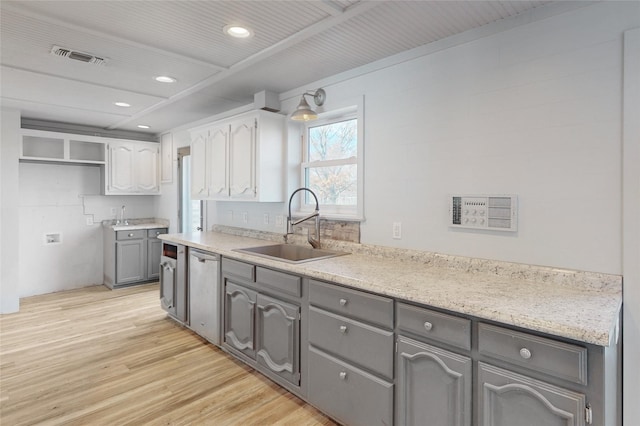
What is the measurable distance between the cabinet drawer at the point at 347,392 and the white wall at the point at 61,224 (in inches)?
181

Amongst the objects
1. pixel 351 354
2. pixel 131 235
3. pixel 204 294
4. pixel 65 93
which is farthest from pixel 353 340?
pixel 131 235

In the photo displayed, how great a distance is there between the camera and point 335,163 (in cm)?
296

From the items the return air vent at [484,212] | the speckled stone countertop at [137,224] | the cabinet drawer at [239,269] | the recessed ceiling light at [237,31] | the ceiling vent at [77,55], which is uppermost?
the ceiling vent at [77,55]

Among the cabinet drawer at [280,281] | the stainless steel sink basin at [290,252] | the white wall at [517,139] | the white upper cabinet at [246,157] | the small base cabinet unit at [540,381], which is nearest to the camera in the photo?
the small base cabinet unit at [540,381]

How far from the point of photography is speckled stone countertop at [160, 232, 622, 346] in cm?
125

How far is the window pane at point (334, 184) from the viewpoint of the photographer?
289 centimetres

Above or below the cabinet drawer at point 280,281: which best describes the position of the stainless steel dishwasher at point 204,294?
below

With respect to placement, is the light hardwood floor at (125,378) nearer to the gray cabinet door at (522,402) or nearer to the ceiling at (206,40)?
the gray cabinet door at (522,402)

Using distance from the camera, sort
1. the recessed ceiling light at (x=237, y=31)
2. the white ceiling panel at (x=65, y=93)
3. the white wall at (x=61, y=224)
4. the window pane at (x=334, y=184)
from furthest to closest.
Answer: the white wall at (x=61, y=224)
the white ceiling panel at (x=65, y=93)
the window pane at (x=334, y=184)
the recessed ceiling light at (x=237, y=31)

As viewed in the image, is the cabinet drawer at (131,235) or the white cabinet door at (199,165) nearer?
the white cabinet door at (199,165)

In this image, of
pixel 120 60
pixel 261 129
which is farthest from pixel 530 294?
pixel 120 60

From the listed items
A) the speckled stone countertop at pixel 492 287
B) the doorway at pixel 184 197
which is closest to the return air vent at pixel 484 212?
the speckled stone countertop at pixel 492 287

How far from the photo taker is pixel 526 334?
1.29 meters

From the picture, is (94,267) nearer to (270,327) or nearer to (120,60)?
(120,60)
